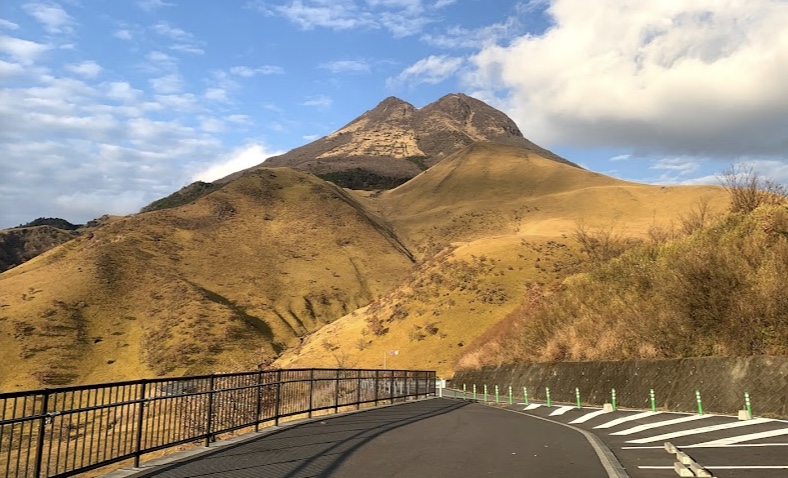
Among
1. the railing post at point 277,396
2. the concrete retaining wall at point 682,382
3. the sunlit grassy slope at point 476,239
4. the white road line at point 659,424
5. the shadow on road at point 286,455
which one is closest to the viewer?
the shadow on road at point 286,455

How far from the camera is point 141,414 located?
9.38m

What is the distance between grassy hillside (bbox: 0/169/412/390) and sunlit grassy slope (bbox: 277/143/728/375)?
11169 mm

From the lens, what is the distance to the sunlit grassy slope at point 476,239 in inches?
2650

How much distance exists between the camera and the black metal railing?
25.1 feet

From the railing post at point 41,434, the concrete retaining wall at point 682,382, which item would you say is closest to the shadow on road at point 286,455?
the railing post at point 41,434

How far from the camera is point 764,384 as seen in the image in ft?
50.5

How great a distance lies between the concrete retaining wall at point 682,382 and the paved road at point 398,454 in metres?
5.18

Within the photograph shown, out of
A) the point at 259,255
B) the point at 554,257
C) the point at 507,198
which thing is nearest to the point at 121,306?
the point at 259,255

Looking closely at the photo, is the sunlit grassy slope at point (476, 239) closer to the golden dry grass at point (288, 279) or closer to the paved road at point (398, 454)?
the golden dry grass at point (288, 279)

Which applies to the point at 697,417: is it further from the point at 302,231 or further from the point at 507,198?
the point at 507,198

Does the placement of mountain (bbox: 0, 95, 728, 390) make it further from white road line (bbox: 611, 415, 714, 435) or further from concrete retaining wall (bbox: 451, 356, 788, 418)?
white road line (bbox: 611, 415, 714, 435)

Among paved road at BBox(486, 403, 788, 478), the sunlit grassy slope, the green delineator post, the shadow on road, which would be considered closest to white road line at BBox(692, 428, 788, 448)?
paved road at BBox(486, 403, 788, 478)

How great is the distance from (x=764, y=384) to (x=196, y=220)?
111 m

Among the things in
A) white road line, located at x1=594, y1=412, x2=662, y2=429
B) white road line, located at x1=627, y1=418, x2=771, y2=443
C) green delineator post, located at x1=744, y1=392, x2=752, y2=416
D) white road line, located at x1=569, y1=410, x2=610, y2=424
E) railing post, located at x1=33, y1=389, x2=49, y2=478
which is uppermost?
railing post, located at x1=33, y1=389, x2=49, y2=478
